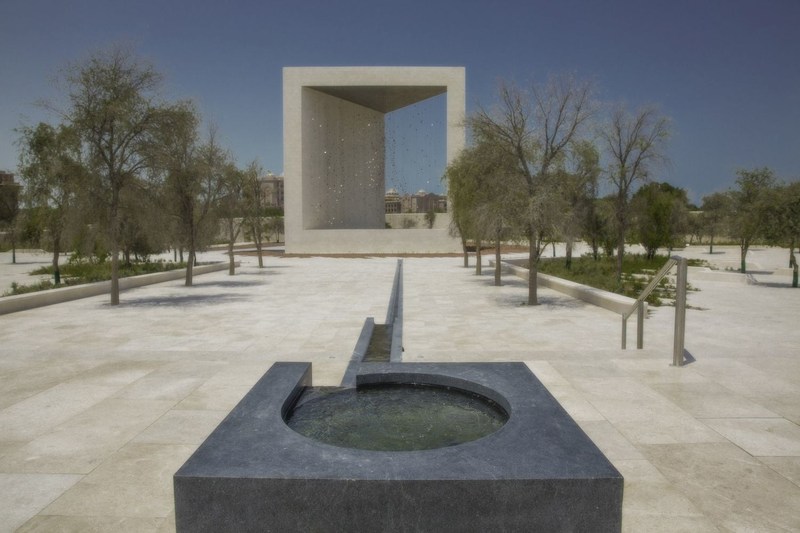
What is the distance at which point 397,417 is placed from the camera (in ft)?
15.3

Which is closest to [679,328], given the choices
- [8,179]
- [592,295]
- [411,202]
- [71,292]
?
[592,295]

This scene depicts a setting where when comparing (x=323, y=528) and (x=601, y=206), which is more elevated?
(x=601, y=206)

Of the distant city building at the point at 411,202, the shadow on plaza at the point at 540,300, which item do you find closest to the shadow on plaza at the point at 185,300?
the shadow on plaza at the point at 540,300

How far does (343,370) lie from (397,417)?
3.32m

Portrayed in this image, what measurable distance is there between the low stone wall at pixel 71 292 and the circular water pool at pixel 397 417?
40.4 ft

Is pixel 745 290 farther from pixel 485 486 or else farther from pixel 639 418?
pixel 485 486

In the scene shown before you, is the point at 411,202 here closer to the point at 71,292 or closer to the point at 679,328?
the point at 71,292

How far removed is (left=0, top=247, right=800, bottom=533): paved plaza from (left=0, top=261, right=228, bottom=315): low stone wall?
37cm

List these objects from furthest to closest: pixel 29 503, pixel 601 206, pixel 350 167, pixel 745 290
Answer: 1. pixel 350 167
2. pixel 601 206
3. pixel 745 290
4. pixel 29 503

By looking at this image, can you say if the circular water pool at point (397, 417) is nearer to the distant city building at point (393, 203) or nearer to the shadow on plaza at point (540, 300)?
the shadow on plaza at point (540, 300)

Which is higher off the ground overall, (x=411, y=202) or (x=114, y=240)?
(x=411, y=202)

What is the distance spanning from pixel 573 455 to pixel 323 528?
152cm

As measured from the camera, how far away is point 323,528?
3.07 meters

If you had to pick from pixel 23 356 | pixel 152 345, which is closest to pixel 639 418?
pixel 152 345
